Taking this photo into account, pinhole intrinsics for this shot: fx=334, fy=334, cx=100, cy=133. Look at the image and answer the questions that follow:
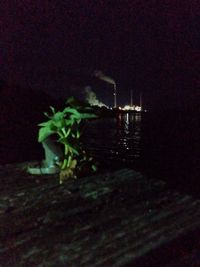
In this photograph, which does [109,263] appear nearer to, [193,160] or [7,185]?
[7,185]

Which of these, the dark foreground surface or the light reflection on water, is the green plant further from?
the light reflection on water

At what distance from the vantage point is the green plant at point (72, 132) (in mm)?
5914

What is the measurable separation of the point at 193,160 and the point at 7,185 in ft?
69.8

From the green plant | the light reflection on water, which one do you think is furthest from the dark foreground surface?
the light reflection on water

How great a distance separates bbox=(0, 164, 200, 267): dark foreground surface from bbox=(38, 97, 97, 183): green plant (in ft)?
1.83

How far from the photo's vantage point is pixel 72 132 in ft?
20.1

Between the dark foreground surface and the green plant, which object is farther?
the green plant

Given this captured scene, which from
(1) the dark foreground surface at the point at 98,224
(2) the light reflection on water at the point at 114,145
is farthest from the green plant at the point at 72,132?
(2) the light reflection on water at the point at 114,145

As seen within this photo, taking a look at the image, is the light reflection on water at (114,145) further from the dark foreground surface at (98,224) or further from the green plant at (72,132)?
the dark foreground surface at (98,224)

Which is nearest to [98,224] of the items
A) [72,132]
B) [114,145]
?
[72,132]

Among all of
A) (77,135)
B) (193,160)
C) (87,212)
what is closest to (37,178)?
(77,135)

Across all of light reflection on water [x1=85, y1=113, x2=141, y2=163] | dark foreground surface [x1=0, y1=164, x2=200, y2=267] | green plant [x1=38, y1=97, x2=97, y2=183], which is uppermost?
green plant [x1=38, y1=97, x2=97, y2=183]

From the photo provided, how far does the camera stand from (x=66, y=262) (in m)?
2.80

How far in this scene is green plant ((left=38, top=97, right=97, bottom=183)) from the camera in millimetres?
5914
